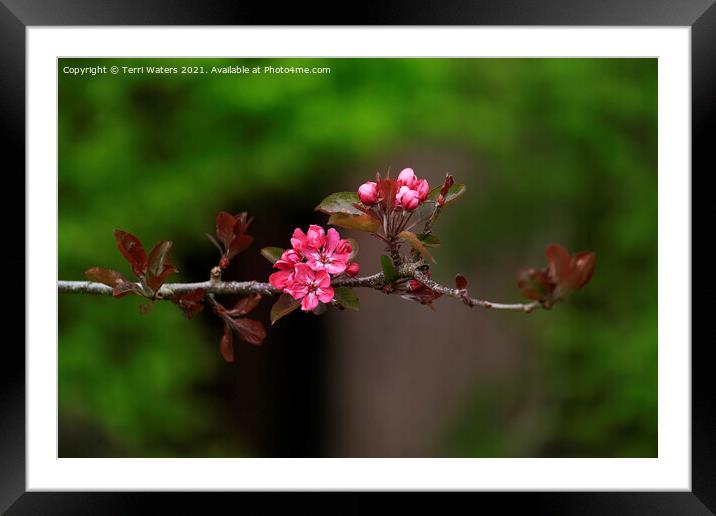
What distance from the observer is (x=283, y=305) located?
49.3 inches


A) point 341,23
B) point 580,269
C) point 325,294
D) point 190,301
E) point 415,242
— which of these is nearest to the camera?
point 580,269

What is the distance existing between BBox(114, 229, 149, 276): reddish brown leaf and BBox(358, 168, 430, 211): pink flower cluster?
16.5 inches

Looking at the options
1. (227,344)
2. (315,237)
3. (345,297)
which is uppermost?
(315,237)

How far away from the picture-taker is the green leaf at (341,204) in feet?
3.91

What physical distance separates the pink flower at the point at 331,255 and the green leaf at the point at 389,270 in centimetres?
8

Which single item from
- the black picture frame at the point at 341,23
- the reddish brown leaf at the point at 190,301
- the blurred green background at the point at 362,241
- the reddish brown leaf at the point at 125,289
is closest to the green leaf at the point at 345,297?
the reddish brown leaf at the point at 190,301

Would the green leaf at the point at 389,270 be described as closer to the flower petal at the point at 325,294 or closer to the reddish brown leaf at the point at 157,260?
the flower petal at the point at 325,294

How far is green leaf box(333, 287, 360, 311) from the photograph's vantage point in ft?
4.07

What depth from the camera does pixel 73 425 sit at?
2773mm

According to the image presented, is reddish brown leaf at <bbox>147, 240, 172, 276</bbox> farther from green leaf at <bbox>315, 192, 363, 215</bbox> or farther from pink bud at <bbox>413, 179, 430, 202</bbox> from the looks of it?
pink bud at <bbox>413, 179, 430, 202</bbox>

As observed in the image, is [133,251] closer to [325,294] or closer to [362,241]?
[325,294]

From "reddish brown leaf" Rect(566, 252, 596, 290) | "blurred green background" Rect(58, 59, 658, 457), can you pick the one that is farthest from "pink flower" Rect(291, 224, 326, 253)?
"blurred green background" Rect(58, 59, 658, 457)

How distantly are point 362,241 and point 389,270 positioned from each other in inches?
66.7

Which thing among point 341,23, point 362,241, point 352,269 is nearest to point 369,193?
point 352,269
